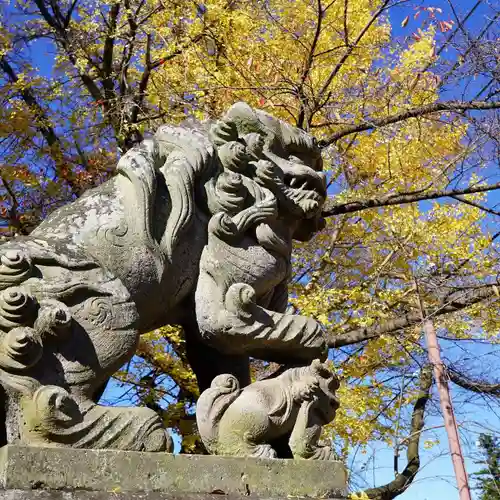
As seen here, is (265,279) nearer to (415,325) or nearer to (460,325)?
(415,325)

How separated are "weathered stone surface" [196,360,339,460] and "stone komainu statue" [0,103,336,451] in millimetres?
188

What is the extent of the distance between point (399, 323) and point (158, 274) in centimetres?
467

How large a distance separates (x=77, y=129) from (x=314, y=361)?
6.33 metres

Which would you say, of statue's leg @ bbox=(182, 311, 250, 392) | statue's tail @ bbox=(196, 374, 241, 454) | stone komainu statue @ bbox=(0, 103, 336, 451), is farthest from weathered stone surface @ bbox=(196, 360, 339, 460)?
statue's leg @ bbox=(182, 311, 250, 392)

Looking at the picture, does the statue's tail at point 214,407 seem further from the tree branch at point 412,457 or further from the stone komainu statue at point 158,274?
the tree branch at point 412,457

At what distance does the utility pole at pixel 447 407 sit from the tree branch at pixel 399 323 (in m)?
0.17

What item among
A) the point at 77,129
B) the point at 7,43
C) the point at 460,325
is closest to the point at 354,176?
the point at 460,325

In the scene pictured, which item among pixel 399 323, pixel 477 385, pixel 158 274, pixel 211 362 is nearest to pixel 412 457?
pixel 477 385

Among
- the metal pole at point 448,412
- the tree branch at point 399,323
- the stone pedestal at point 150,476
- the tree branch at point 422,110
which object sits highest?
the tree branch at point 422,110

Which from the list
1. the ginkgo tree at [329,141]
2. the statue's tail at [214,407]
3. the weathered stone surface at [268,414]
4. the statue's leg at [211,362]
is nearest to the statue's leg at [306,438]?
the weathered stone surface at [268,414]

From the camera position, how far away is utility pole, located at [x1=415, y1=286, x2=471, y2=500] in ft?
21.7

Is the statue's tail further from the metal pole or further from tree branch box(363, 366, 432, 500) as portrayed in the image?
tree branch box(363, 366, 432, 500)

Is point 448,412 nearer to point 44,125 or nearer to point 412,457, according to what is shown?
point 412,457

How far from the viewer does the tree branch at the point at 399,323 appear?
676cm
